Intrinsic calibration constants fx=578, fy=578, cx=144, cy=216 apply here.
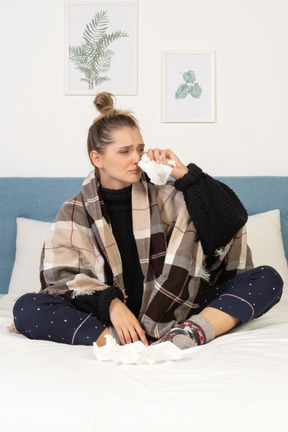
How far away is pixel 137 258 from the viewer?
73.5 inches

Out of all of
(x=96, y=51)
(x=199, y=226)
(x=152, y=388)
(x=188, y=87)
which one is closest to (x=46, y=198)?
(x=96, y=51)

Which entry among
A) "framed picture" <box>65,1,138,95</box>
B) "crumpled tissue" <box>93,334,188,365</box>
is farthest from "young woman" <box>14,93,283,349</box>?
"framed picture" <box>65,1,138,95</box>

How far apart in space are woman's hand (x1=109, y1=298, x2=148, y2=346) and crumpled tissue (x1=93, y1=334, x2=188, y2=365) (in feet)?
0.86

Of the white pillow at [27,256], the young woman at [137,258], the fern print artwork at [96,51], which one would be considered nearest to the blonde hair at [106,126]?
the young woman at [137,258]

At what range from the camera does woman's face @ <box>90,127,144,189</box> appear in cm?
186

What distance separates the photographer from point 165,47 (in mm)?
2807

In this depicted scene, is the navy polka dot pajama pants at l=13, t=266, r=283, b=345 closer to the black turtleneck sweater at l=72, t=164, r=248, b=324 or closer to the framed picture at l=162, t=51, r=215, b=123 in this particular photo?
the black turtleneck sweater at l=72, t=164, r=248, b=324

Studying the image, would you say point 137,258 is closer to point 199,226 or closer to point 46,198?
point 199,226

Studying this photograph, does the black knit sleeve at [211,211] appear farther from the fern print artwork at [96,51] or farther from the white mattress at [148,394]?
the fern print artwork at [96,51]

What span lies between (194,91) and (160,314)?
1.43 meters

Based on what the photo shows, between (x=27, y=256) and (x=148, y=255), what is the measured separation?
835 millimetres

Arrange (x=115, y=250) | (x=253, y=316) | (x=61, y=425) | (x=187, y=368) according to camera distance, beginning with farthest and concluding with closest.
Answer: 1. (x=115, y=250)
2. (x=253, y=316)
3. (x=187, y=368)
4. (x=61, y=425)

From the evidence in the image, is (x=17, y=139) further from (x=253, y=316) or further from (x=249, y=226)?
(x=253, y=316)

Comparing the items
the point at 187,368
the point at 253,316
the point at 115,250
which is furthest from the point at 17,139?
the point at 187,368
